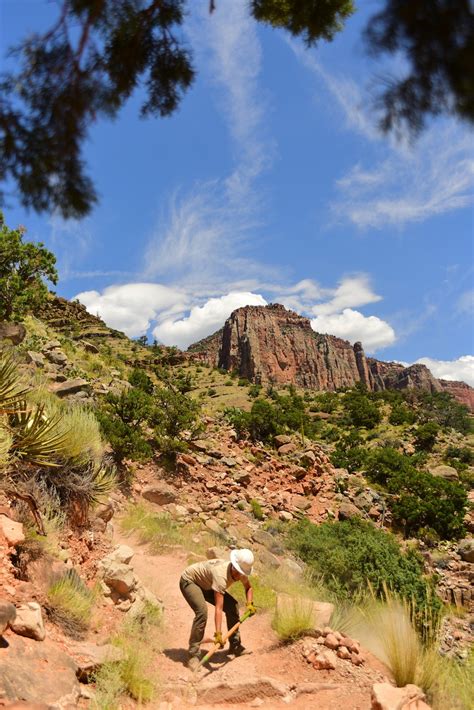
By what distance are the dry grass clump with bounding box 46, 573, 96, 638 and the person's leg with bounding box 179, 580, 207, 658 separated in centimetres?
108

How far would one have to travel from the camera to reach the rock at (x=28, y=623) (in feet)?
11.1

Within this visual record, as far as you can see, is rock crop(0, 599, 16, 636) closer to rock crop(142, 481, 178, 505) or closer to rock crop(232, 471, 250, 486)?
rock crop(142, 481, 178, 505)

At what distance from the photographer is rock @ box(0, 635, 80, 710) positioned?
283cm

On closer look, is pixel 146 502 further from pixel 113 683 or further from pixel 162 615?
pixel 113 683

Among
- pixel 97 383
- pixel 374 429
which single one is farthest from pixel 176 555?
pixel 374 429

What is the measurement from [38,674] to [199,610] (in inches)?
→ 86.8

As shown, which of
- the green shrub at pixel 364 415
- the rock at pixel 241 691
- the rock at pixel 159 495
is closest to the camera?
the rock at pixel 241 691

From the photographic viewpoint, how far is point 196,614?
5.02 meters

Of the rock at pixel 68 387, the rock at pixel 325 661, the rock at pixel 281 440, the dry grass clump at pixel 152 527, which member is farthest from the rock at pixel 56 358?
the rock at pixel 325 661

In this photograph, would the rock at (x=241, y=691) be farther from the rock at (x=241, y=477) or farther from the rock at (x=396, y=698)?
the rock at (x=241, y=477)

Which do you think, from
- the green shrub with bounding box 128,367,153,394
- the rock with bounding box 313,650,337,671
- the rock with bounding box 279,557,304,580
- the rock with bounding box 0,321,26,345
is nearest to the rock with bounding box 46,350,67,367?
the rock with bounding box 0,321,26,345

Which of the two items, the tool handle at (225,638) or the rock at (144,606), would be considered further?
the rock at (144,606)

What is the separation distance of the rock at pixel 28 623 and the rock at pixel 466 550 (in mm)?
13705

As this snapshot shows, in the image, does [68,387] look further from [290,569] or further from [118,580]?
[118,580]
